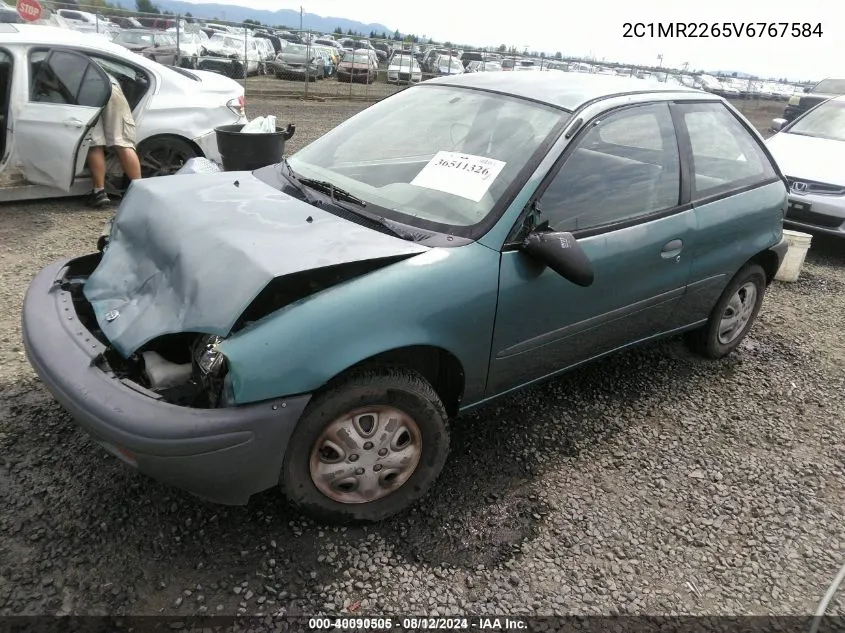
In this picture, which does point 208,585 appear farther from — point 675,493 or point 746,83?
point 746,83

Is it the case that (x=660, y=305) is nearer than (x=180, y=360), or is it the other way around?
(x=180, y=360)

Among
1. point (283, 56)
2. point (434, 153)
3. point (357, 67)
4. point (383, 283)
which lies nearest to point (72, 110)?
point (434, 153)

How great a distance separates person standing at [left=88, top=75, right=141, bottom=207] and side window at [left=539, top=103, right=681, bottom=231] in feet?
14.5

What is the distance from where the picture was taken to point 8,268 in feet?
14.6

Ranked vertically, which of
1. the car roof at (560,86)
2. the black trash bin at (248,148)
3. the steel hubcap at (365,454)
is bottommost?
the steel hubcap at (365,454)

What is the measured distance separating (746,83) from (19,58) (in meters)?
32.3

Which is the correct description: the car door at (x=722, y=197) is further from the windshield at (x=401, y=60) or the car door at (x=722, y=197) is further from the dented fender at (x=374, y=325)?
the windshield at (x=401, y=60)

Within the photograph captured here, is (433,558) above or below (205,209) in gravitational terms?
below

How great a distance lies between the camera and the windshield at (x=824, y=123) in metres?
7.58

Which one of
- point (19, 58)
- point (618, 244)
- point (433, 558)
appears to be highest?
point (19, 58)

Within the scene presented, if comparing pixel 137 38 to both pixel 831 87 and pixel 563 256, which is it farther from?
pixel 831 87

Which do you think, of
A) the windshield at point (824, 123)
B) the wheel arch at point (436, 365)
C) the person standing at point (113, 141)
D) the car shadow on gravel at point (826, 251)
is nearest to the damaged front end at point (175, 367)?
the wheel arch at point (436, 365)

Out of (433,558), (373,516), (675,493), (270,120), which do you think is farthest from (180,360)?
(270,120)

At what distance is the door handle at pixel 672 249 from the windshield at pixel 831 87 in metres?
17.6
